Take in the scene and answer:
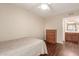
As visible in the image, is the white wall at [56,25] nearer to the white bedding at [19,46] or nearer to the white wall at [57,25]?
the white wall at [57,25]

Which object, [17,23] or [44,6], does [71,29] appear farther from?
[17,23]

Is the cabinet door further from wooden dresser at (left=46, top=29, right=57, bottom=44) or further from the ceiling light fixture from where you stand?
the ceiling light fixture

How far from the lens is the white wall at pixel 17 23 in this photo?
81 centimetres

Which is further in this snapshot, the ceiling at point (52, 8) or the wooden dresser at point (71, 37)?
the wooden dresser at point (71, 37)

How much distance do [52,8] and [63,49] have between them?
444 mm

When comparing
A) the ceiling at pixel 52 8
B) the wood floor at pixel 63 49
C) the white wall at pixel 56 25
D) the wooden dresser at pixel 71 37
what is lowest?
the wood floor at pixel 63 49

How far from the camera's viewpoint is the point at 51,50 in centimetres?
93

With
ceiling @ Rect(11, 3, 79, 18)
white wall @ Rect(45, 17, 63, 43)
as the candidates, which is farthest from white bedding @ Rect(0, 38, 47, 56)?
ceiling @ Rect(11, 3, 79, 18)

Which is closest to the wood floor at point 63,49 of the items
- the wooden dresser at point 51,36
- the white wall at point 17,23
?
the wooden dresser at point 51,36

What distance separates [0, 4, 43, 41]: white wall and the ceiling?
0.17 feet

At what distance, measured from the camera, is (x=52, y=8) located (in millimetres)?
890

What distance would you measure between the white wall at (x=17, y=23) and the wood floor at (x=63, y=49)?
175 millimetres

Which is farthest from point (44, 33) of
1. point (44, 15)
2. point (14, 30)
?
point (14, 30)

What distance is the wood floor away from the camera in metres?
0.86
